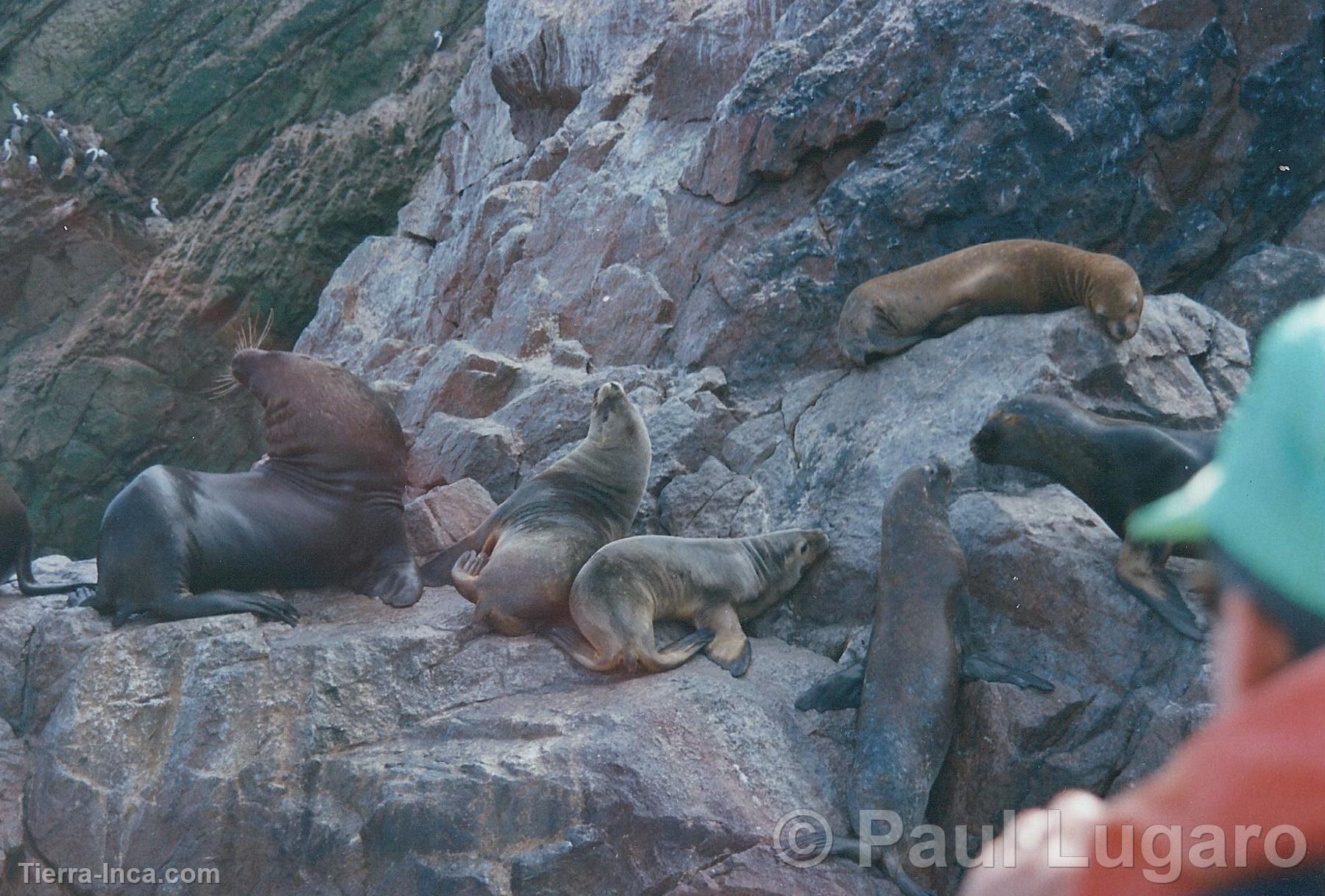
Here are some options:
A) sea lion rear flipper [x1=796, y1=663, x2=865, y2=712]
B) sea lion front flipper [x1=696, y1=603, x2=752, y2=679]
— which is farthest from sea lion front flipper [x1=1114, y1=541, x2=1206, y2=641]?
sea lion front flipper [x1=696, y1=603, x2=752, y2=679]

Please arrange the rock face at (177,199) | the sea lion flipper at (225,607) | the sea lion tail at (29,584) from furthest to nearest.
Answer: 1. the rock face at (177,199)
2. the sea lion tail at (29,584)
3. the sea lion flipper at (225,607)

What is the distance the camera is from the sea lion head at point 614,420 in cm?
602

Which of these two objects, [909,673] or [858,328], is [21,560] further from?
[858,328]

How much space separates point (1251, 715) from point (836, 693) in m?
3.99

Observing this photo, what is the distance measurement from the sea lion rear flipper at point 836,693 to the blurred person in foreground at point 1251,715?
3.84 meters

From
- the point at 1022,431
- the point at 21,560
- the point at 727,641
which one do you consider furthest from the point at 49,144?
the point at 1022,431

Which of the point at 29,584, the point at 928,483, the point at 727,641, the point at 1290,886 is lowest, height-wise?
the point at 727,641

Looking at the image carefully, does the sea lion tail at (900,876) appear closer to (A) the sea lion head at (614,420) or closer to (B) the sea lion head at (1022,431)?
(B) the sea lion head at (1022,431)

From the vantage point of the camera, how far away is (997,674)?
4441 millimetres

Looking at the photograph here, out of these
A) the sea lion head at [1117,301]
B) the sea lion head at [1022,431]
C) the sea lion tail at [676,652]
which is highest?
the sea lion head at [1117,301]

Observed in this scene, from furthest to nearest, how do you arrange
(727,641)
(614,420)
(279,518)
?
(614,420)
(279,518)
(727,641)

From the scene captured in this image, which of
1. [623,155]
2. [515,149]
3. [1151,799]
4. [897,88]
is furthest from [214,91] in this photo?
[1151,799]

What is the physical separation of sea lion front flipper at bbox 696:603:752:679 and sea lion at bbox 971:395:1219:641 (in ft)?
4.10

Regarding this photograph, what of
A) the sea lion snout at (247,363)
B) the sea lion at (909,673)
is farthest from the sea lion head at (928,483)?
the sea lion snout at (247,363)
